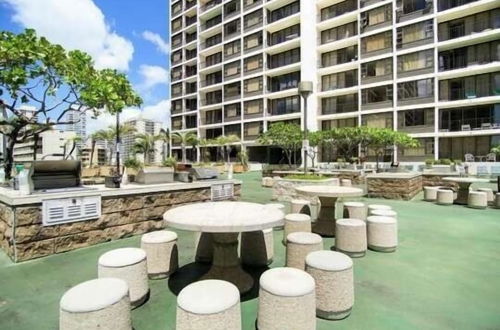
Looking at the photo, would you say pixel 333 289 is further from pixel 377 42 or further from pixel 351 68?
pixel 351 68

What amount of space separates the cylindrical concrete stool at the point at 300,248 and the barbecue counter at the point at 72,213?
12.7 feet

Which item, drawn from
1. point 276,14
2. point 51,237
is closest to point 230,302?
point 51,237

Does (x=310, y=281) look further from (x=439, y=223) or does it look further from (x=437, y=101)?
(x=437, y=101)

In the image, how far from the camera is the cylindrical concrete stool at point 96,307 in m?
2.48

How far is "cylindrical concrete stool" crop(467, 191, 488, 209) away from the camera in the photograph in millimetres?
9680

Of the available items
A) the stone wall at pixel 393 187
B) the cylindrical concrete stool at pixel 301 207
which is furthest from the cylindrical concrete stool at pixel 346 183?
the cylindrical concrete stool at pixel 301 207

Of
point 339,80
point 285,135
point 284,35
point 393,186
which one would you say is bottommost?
point 393,186

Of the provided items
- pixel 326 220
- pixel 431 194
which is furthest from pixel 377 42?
pixel 326 220

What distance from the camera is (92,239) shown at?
5.95 metres

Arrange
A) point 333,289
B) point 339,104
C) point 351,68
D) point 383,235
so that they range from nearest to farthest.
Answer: point 333,289
point 383,235
point 351,68
point 339,104

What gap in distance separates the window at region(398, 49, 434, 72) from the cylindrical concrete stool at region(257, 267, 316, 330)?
30.3 meters

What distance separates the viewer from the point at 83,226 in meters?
5.82

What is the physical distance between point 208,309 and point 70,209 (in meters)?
4.44

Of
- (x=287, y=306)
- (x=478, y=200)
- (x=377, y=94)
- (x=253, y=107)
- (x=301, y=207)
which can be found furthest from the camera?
(x=253, y=107)
